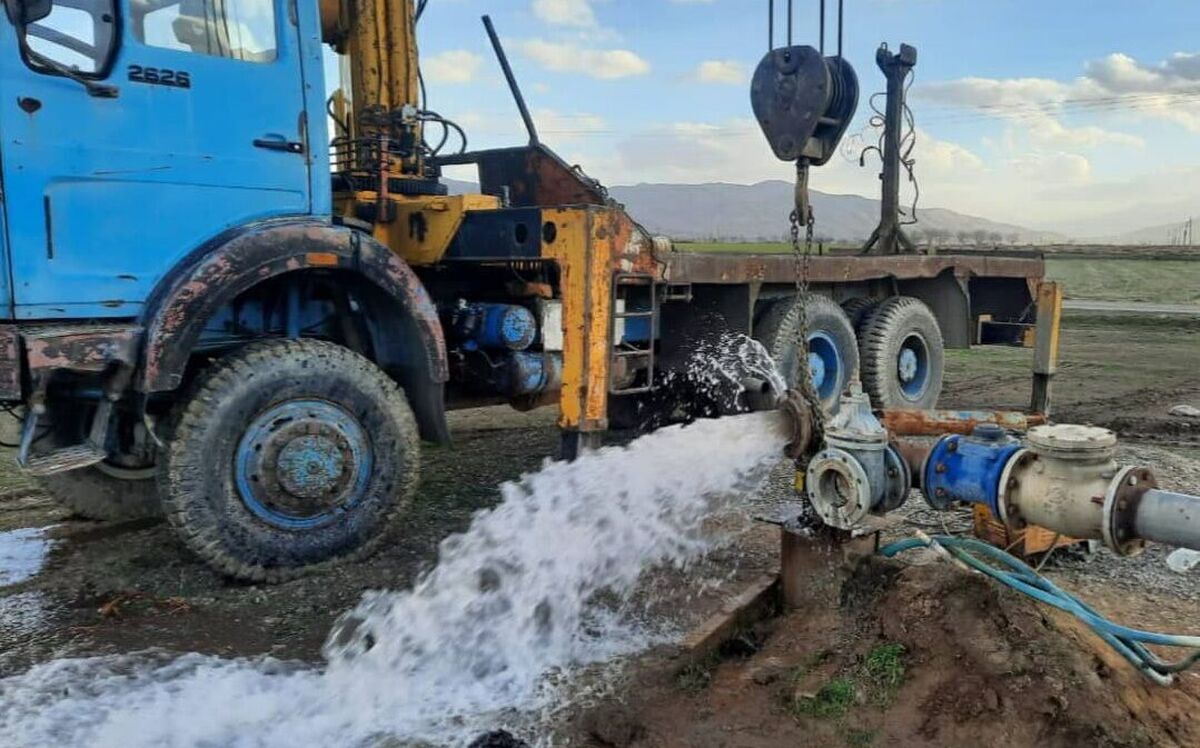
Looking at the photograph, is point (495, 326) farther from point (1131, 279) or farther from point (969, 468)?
point (1131, 279)

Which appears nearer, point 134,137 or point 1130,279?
point 134,137

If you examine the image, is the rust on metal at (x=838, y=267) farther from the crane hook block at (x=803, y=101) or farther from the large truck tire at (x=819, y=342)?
the crane hook block at (x=803, y=101)

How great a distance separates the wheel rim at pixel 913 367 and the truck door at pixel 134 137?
5179mm

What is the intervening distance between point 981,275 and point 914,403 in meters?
1.52

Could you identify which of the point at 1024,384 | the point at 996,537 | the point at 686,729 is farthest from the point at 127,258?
the point at 1024,384

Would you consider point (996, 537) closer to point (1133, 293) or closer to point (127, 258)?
point (127, 258)

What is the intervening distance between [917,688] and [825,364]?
421 centimetres

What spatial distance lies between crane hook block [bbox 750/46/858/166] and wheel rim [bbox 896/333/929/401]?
13.3 ft

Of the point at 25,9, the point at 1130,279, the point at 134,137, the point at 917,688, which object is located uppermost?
the point at 25,9

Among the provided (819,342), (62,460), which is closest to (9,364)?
(62,460)

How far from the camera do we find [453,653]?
3564mm

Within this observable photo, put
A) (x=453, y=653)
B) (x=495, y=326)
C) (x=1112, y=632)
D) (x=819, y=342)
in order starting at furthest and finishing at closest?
(x=819, y=342)
(x=495, y=326)
(x=453, y=653)
(x=1112, y=632)

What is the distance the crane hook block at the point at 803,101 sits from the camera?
3.80 m

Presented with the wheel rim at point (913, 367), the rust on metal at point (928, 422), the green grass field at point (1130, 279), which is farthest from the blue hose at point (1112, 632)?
the green grass field at point (1130, 279)
